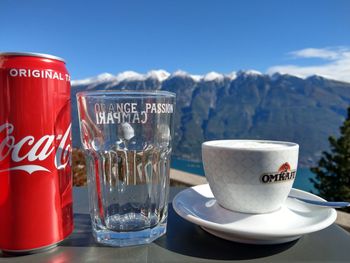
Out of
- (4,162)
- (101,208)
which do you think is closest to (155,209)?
(101,208)

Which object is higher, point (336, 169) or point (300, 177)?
point (336, 169)

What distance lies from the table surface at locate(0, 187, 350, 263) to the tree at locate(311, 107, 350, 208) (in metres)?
8.36

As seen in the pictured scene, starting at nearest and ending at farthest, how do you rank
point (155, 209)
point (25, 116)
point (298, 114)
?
1. point (25, 116)
2. point (155, 209)
3. point (298, 114)

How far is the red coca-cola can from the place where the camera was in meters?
0.37

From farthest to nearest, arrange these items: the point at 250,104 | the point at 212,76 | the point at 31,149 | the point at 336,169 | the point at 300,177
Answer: the point at 212,76, the point at 250,104, the point at 300,177, the point at 336,169, the point at 31,149

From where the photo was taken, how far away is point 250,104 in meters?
61.5

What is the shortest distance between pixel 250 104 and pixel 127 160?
209 ft

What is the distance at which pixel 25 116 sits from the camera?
0.38 m

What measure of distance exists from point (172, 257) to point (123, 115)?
0.23m

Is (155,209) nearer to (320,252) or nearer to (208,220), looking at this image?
(208,220)

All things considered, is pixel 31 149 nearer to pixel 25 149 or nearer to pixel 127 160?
pixel 25 149

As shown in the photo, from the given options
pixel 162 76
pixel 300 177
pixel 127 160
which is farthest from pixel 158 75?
pixel 127 160

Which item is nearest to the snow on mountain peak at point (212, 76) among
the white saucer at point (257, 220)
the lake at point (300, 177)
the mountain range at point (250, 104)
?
the mountain range at point (250, 104)

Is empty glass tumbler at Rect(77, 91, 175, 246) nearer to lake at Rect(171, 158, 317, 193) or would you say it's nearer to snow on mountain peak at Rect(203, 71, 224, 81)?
lake at Rect(171, 158, 317, 193)
